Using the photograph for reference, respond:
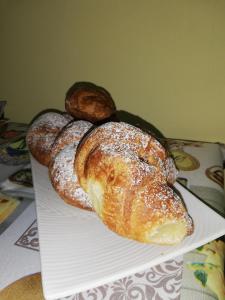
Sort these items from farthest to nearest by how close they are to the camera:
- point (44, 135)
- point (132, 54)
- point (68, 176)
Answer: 1. point (132, 54)
2. point (44, 135)
3. point (68, 176)

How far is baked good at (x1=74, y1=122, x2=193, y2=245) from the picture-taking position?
55 centimetres

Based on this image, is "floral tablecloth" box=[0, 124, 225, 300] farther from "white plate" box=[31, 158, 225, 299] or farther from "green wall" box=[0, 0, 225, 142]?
"green wall" box=[0, 0, 225, 142]

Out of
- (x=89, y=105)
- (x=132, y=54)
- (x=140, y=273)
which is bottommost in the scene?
(x=140, y=273)

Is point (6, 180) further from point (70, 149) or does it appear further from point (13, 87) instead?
point (13, 87)

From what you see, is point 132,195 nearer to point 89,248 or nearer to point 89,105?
point 89,248

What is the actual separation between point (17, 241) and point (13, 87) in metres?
0.88

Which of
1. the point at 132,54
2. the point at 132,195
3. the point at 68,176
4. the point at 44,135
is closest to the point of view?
the point at 132,195

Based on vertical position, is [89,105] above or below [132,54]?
below

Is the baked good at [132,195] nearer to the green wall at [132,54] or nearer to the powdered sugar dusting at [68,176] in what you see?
the powdered sugar dusting at [68,176]

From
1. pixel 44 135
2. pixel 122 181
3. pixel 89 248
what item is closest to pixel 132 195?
pixel 122 181

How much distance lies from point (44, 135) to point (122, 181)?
43 cm

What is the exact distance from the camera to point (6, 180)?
2.93ft

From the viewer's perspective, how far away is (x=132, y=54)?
1.14 metres

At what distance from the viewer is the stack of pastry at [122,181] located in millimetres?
558
